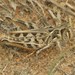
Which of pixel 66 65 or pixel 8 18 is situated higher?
pixel 8 18

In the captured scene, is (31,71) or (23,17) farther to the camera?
(23,17)

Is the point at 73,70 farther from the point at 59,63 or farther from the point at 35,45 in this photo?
the point at 35,45

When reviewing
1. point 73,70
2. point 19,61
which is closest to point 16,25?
point 19,61

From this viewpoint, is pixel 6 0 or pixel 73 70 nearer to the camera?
pixel 73 70

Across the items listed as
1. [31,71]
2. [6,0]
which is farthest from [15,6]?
[31,71]

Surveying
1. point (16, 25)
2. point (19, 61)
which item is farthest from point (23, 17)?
point (19, 61)

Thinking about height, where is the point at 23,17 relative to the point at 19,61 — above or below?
above

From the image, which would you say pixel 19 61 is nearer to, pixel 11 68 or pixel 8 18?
pixel 11 68

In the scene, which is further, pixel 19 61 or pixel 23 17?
pixel 23 17

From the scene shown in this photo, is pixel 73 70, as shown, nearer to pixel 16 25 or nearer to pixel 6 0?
pixel 16 25
